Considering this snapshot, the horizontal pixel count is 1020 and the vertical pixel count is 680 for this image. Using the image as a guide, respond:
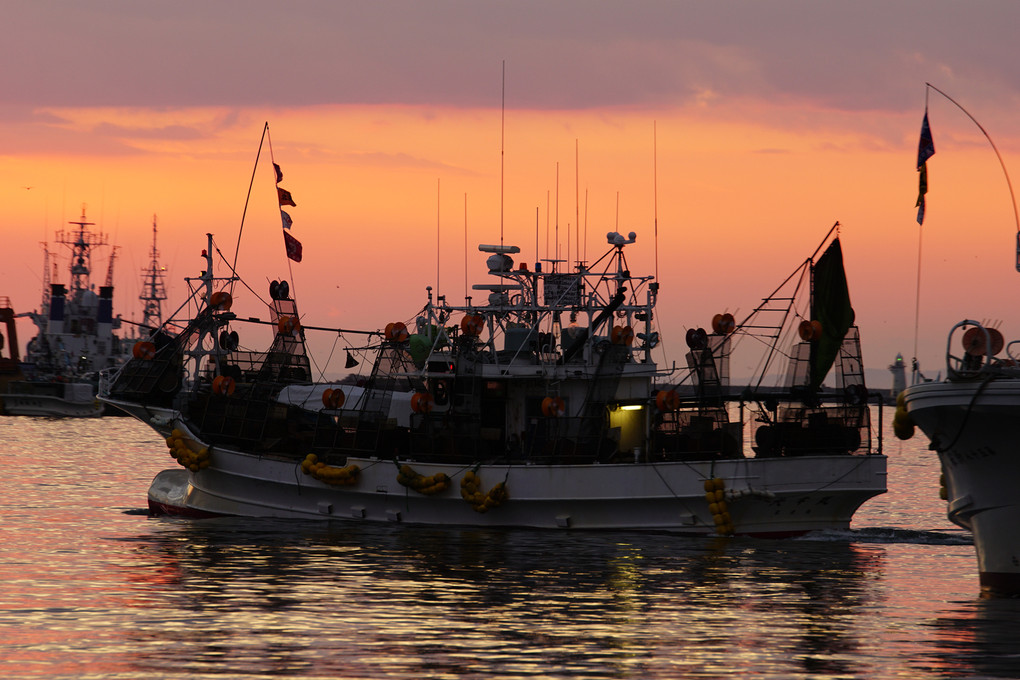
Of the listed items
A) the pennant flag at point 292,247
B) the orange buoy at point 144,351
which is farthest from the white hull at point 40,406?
the orange buoy at point 144,351

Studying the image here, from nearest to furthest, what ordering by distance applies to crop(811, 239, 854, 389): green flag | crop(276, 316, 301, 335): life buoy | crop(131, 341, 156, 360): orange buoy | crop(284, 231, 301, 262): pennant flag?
1. crop(811, 239, 854, 389): green flag
2. crop(131, 341, 156, 360): orange buoy
3. crop(276, 316, 301, 335): life buoy
4. crop(284, 231, 301, 262): pennant flag

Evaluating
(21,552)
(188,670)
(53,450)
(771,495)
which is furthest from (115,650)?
(53,450)

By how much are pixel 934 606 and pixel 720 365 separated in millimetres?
11997

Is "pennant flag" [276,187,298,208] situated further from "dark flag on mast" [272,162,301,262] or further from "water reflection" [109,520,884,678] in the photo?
"water reflection" [109,520,884,678]

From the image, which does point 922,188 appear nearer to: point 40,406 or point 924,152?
point 924,152

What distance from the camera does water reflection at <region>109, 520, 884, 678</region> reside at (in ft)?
58.4

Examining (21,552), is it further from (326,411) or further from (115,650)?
(115,650)

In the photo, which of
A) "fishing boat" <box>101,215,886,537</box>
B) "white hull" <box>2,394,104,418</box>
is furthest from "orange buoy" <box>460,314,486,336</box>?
"white hull" <box>2,394,104,418</box>

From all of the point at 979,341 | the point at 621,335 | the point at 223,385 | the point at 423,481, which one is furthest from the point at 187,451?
the point at 979,341

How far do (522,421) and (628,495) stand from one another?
4.43 meters

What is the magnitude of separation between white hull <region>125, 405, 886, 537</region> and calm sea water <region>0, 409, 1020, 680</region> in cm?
63

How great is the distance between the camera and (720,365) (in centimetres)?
3419

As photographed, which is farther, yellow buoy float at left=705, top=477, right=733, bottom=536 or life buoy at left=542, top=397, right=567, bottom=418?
life buoy at left=542, top=397, right=567, bottom=418

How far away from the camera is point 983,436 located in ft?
72.2
